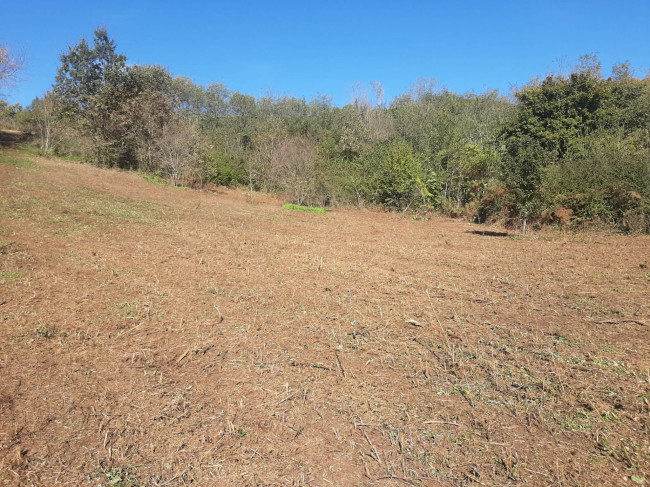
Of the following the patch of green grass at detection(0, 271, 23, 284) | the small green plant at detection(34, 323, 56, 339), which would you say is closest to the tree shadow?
the small green plant at detection(34, 323, 56, 339)

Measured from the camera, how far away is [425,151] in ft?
66.4

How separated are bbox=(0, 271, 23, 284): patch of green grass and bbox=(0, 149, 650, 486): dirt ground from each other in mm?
43

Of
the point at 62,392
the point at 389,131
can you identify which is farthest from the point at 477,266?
the point at 389,131

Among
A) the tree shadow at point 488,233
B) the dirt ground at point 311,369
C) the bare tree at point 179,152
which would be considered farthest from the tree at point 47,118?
the tree shadow at point 488,233

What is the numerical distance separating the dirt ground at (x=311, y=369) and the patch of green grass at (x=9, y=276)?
0.04 metres

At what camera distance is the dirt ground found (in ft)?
8.00

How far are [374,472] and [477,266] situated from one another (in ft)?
20.0

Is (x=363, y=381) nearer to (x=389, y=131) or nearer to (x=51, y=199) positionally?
(x=51, y=199)

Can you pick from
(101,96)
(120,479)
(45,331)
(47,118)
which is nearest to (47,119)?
(47,118)

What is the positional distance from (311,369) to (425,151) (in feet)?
60.6

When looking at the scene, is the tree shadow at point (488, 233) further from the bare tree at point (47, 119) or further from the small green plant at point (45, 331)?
the bare tree at point (47, 119)

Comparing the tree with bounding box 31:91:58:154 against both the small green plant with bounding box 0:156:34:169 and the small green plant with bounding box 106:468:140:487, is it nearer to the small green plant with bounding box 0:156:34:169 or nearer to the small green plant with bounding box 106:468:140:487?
the small green plant with bounding box 0:156:34:169

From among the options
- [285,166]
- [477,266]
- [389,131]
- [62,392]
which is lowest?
[62,392]

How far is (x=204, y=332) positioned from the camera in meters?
4.29
